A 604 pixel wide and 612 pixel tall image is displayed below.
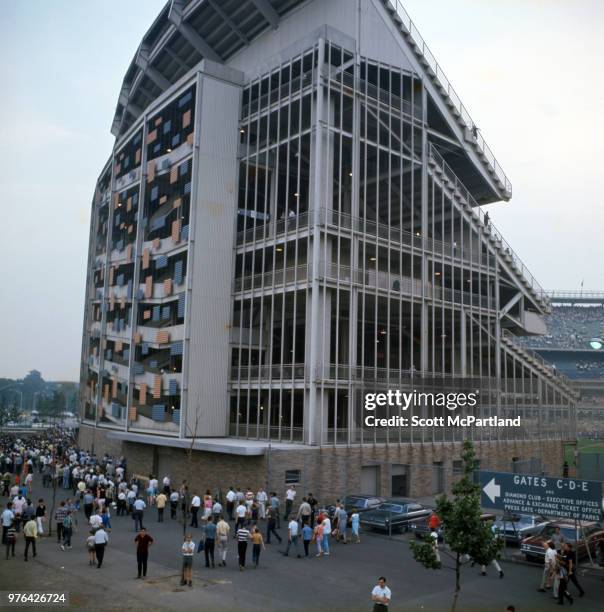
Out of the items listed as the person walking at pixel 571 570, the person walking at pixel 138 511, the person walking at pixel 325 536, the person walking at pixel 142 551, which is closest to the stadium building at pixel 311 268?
the person walking at pixel 138 511

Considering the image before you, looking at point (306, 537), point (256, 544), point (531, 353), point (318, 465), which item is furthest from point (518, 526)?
point (531, 353)

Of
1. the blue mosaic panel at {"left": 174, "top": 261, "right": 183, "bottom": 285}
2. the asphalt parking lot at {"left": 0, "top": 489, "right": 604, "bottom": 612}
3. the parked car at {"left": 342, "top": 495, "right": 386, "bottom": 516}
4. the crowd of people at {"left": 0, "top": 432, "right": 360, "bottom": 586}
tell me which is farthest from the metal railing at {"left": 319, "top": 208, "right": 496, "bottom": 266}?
the asphalt parking lot at {"left": 0, "top": 489, "right": 604, "bottom": 612}

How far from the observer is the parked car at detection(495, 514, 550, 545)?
87.9 ft

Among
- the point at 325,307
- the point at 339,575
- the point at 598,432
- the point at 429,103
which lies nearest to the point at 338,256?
the point at 325,307

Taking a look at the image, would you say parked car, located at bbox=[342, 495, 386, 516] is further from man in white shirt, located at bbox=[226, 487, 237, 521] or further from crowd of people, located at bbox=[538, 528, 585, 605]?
crowd of people, located at bbox=[538, 528, 585, 605]

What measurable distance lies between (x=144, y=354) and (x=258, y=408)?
1229cm

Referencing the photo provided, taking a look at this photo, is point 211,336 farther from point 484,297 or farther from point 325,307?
point 484,297

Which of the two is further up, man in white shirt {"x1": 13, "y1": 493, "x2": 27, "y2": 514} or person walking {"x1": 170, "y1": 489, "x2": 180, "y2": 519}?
man in white shirt {"x1": 13, "y1": 493, "x2": 27, "y2": 514}

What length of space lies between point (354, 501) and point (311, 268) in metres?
12.9

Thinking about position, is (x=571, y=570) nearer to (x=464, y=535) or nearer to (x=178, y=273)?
(x=464, y=535)

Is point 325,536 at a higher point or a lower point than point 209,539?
lower

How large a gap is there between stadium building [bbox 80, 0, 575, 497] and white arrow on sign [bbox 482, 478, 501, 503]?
37.2ft

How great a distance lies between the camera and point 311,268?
37.3m

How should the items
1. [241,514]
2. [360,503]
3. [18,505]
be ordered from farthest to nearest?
1. [360,503]
2. [18,505]
3. [241,514]
